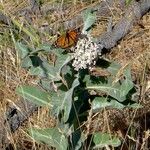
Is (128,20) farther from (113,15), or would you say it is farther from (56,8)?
(56,8)

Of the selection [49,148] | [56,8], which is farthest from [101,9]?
[49,148]

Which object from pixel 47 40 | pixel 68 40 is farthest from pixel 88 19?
pixel 47 40

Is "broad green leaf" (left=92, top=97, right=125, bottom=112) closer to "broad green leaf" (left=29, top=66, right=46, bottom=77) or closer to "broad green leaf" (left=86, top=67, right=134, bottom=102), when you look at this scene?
"broad green leaf" (left=86, top=67, right=134, bottom=102)

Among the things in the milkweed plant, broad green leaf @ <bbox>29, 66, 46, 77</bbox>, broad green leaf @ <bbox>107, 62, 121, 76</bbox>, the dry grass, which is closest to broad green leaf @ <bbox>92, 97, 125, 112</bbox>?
the milkweed plant

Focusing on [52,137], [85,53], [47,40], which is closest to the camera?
[85,53]

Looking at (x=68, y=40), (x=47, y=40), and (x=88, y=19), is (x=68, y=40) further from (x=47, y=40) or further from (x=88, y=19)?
(x=47, y=40)
